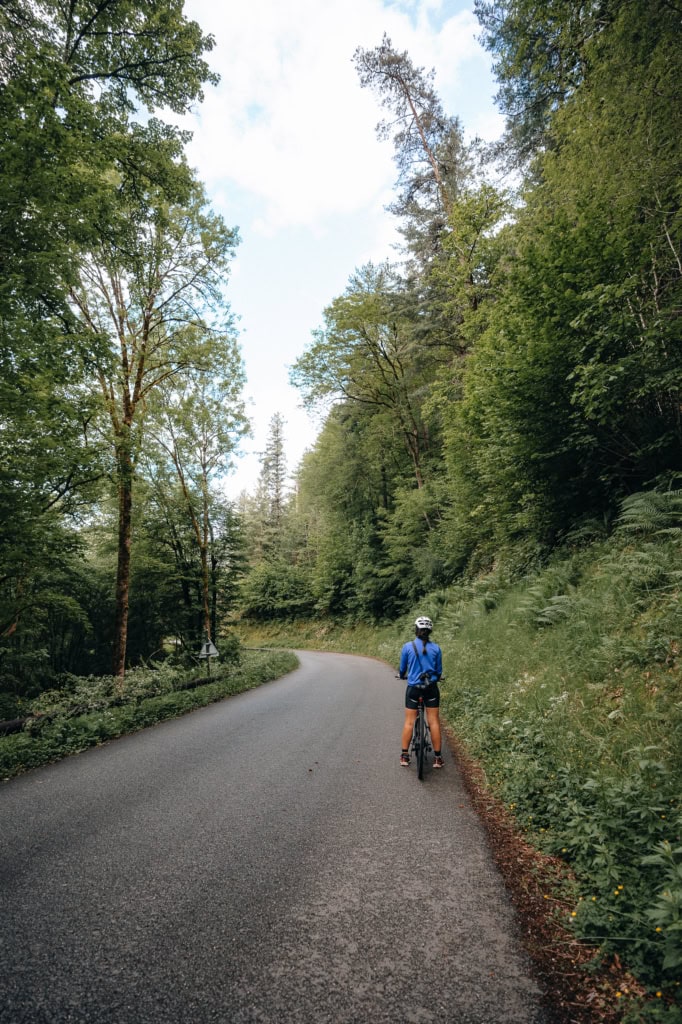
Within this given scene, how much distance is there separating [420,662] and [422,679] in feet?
0.72

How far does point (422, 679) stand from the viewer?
5.82 metres

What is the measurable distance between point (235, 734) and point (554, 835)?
5.52 metres

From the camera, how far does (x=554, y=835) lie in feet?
11.4

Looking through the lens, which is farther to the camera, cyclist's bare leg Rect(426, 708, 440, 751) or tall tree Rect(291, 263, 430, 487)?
tall tree Rect(291, 263, 430, 487)

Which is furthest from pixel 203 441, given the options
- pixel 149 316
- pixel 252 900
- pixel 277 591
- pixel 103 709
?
pixel 277 591

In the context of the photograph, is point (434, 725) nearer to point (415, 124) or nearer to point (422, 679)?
point (422, 679)

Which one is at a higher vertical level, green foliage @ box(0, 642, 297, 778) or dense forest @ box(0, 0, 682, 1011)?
dense forest @ box(0, 0, 682, 1011)

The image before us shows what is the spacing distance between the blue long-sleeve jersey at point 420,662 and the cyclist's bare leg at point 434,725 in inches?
15.7

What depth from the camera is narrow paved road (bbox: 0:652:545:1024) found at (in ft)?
7.19

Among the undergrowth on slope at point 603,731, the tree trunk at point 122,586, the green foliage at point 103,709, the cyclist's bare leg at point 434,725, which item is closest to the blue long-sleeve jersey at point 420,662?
the cyclist's bare leg at point 434,725

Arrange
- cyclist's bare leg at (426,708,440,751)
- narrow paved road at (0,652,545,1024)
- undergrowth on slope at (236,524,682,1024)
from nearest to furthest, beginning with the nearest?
narrow paved road at (0,652,545,1024) → undergrowth on slope at (236,524,682,1024) → cyclist's bare leg at (426,708,440,751)

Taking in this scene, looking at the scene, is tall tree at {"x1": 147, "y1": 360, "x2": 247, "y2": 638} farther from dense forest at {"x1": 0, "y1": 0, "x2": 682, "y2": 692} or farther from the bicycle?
the bicycle

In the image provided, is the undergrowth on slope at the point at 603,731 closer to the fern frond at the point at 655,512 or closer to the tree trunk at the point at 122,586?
the fern frond at the point at 655,512

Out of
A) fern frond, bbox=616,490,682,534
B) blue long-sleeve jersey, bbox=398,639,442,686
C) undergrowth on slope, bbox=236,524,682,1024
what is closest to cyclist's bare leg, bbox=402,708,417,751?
blue long-sleeve jersey, bbox=398,639,442,686
